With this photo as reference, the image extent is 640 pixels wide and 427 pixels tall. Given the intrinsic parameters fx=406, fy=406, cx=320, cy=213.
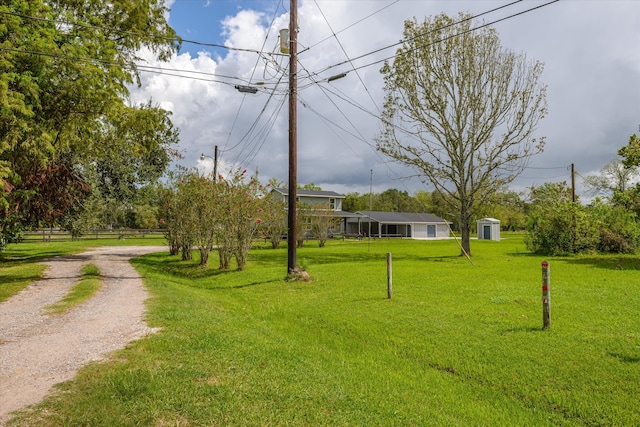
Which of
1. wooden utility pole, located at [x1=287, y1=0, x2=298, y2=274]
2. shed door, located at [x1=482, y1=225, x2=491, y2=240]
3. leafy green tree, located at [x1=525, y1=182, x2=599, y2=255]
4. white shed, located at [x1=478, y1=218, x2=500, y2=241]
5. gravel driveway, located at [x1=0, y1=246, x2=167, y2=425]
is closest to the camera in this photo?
gravel driveway, located at [x1=0, y1=246, x2=167, y2=425]

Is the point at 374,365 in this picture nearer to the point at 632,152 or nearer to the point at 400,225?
the point at 632,152

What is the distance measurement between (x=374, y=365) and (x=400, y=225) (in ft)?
177

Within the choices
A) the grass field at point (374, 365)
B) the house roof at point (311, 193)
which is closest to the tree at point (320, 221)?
the house roof at point (311, 193)

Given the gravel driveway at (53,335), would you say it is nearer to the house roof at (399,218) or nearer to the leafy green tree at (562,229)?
the leafy green tree at (562,229)

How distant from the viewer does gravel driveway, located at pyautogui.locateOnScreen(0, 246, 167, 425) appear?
446 centimetres

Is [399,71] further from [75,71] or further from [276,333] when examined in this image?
[276,333]

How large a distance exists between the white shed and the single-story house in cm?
653

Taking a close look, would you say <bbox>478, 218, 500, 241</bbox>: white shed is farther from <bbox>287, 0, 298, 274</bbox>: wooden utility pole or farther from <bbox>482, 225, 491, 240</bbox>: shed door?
<bbox>287, 0, 298, 274</bbox>: wooden utility pole

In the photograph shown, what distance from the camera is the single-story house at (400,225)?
5538 centimetres

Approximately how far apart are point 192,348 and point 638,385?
18.1 feet

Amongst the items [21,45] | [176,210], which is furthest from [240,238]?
[21,45]

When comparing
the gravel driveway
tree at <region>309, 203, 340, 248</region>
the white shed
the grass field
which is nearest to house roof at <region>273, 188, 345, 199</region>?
tree at <region>309, 203, 340, 248</region>

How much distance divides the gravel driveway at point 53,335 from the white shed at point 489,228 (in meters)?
44.8

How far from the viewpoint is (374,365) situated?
18.4 feet
